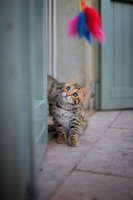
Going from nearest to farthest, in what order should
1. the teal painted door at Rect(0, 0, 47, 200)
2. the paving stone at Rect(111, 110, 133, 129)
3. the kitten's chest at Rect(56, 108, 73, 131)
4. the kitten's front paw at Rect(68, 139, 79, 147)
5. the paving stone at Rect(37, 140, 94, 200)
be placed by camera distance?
the teal painted door at Rect(0, 0, 47, 200), the paving stone at Rect(37, 140, 94, 200), the kitten's front paw at Rect(68, 139, 79, 147), the kitten's chest at Rect(56, 108, 73, 131), the paving stone at Rect(111, 110, 133, 129)

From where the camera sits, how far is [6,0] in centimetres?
87

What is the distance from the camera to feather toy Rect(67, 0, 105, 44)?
36.4 inches

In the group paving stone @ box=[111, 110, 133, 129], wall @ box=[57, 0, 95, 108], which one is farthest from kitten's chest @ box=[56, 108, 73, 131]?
wall @ box=[57, 0, 95, 108]

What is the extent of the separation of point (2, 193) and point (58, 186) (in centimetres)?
30

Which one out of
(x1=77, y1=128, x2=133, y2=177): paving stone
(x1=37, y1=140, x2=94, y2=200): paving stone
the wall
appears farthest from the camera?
the wall

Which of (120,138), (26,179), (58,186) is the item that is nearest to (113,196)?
(58,186)

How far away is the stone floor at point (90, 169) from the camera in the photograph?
1061 millimetres

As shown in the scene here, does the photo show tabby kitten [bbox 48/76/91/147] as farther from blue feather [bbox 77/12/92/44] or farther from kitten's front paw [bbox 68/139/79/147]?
blue feather [bbox 77/12/92/44]

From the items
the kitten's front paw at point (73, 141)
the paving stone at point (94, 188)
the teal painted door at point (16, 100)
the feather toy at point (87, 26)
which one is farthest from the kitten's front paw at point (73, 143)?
the feather toy at point (87, 26)

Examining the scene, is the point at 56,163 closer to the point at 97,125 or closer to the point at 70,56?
the point at 97,125

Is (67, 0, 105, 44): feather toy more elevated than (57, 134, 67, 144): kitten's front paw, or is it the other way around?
(67, 0, 105, 44): feather toy

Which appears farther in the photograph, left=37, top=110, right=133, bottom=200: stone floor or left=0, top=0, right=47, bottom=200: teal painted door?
left=37, top=110, right=133, bottom=200: stone floor

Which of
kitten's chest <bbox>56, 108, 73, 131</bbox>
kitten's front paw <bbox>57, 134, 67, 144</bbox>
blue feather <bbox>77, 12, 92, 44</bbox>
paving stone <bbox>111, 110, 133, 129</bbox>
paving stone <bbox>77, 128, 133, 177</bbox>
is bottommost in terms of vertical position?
paving stone <bbox>111, 110, 133, 129</bbox>

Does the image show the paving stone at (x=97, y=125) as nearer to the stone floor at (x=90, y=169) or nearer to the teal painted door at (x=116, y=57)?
the stone floor at (x=90, y=169)
